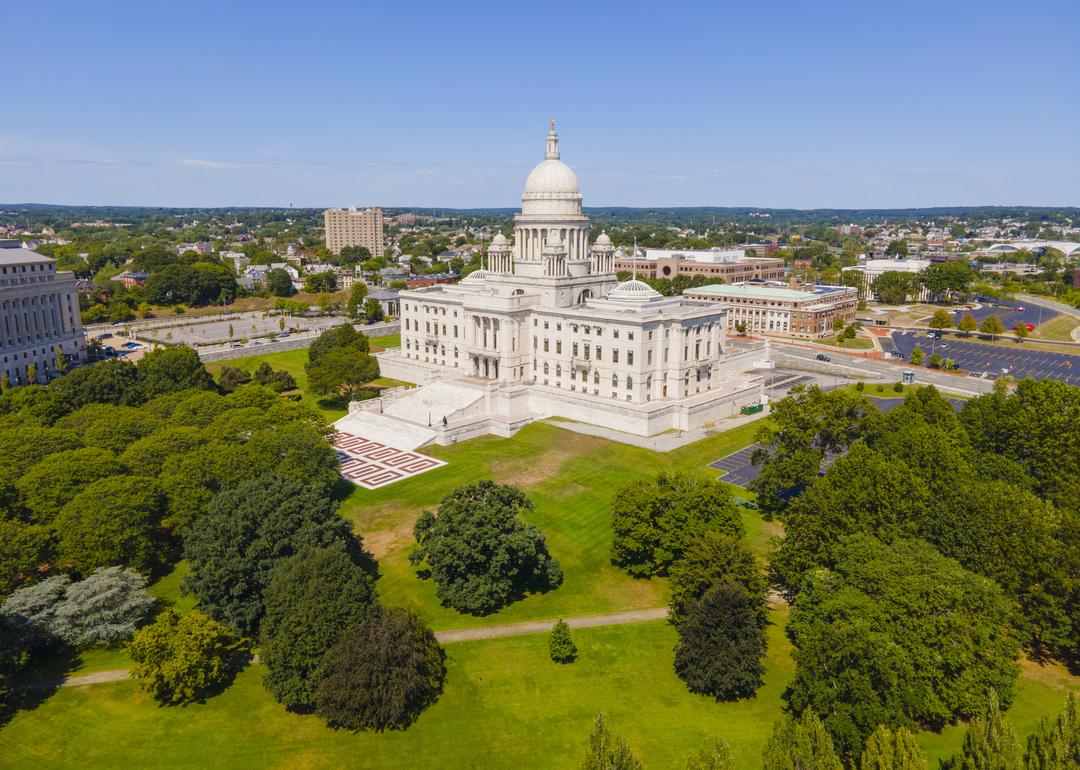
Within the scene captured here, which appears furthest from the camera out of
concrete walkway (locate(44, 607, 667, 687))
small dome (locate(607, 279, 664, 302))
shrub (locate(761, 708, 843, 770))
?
small dome (locate(607, 279, 664, 302))

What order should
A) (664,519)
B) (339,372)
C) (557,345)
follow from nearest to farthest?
(664,519)
(339,372)
(557,345)

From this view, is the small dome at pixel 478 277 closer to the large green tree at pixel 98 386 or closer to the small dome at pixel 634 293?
the small dome at pixel 634 293

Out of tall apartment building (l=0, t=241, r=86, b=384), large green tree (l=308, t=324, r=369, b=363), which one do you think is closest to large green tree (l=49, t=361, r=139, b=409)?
large green tree (l=308, t=324, r=369, b=363)

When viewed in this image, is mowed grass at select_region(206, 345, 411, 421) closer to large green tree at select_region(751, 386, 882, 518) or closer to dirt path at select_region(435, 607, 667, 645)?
dirt path at select_region(435, 607, 667, 645)

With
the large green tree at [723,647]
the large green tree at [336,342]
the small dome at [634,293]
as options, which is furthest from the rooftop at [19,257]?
the large green tree at [723,647]

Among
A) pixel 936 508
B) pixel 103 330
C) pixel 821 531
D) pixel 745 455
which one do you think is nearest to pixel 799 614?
pixel 821 531

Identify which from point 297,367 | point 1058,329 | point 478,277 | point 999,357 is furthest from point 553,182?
point 1058,329

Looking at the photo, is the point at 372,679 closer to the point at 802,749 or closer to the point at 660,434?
the point at 802,749
